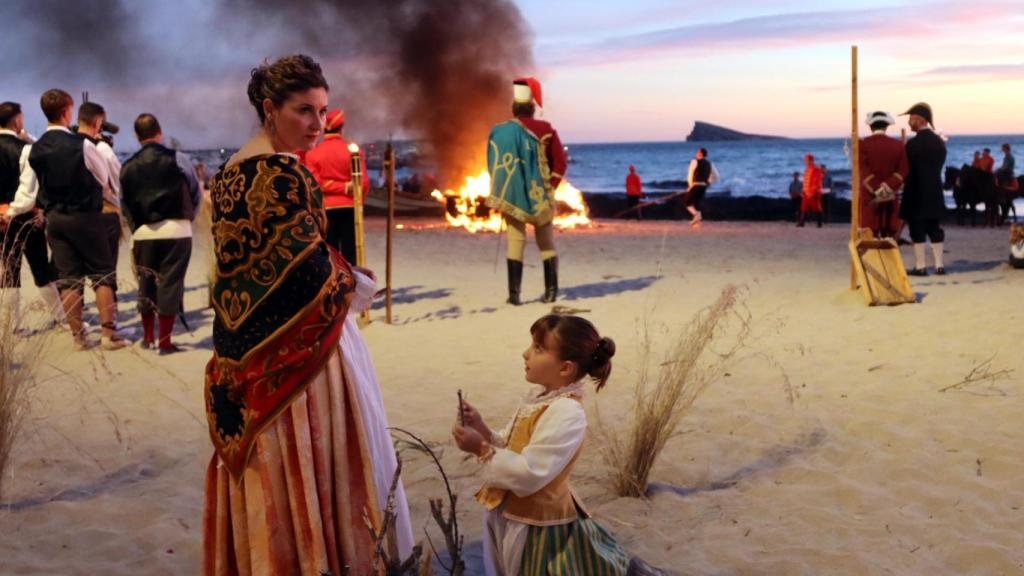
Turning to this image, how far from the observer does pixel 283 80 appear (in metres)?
Answer: 3.12

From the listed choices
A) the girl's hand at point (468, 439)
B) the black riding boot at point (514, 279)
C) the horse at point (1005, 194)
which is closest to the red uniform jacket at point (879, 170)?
the black riding boot at point (514, 279)

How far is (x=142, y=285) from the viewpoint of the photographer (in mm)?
8266

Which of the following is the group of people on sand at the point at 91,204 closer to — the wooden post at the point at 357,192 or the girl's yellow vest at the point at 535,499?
the wooden post at the point at 357,192

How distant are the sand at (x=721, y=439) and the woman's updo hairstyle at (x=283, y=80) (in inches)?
76.4

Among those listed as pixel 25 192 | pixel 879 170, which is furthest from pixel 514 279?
pixel 25 192

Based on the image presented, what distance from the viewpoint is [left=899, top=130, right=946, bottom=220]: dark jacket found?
11242 millimetres

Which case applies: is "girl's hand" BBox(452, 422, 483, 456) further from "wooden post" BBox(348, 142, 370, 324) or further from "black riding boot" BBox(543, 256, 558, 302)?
"black riding boot" BBox(543, 256, 558, 302)

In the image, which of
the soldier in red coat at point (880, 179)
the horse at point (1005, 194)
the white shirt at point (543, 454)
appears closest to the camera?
the white shirt at point (543, 454)

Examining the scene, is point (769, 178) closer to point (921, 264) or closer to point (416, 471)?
point (921, 264)

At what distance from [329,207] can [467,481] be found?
445 centimetres

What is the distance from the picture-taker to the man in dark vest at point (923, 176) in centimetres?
1123

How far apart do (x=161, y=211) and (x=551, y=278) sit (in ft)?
12.4

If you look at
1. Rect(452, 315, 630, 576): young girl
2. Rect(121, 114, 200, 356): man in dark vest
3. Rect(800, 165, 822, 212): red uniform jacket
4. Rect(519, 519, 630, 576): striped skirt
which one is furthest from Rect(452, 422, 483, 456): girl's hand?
Rect(800, 165, 822, 212): red uniform jacket

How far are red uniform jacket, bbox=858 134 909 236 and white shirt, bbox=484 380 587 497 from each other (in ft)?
26.7
